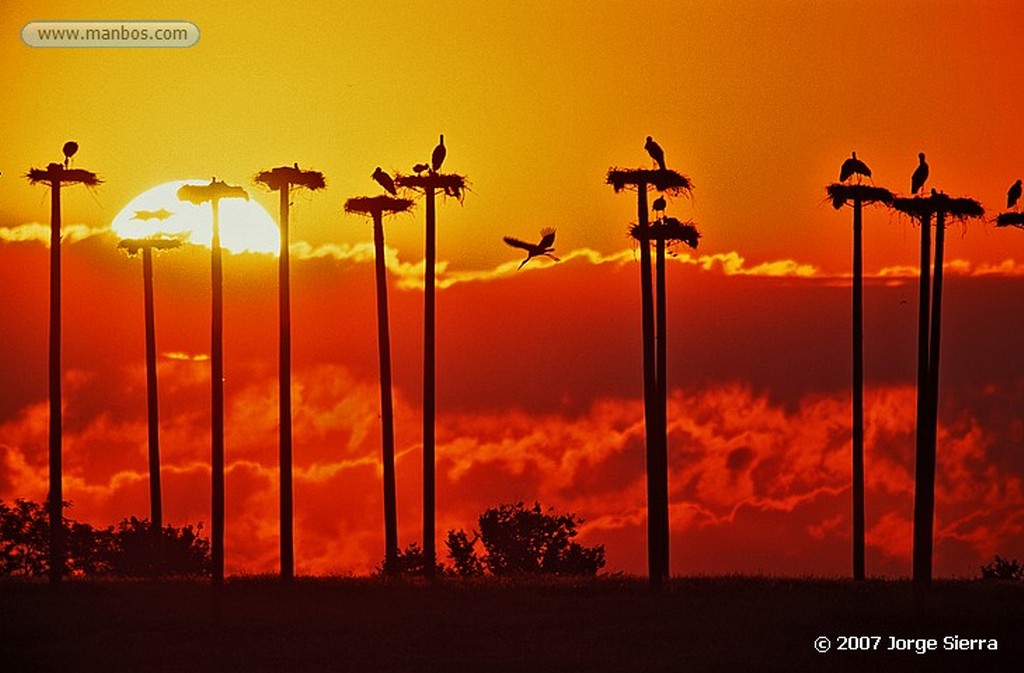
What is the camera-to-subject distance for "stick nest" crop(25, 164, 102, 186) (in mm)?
76938

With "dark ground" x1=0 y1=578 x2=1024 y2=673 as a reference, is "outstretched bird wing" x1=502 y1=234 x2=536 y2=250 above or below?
above

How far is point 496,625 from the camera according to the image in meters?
63.8

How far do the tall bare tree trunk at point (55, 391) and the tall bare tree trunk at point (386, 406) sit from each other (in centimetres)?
1177

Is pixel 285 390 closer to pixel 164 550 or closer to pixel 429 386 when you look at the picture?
pixel 429 386

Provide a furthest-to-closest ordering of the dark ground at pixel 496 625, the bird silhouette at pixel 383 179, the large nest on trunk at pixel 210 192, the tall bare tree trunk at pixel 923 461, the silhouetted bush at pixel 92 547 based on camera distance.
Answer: the silhouetted bush at pixel 92 547 → the bird silhouette at pixel 383 179 → the tall bare tree trunk at pixel 923 461 → the large nest on trunk at pixel 210 192 → the dark ground at pixel 496 625

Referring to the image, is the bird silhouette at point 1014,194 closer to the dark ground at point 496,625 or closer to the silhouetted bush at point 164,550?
the dark ground at point 496,625

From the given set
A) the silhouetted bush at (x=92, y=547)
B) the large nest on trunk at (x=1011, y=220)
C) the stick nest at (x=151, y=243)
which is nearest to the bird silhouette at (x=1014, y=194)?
the large nest on trunk at (x=1011, y=220)

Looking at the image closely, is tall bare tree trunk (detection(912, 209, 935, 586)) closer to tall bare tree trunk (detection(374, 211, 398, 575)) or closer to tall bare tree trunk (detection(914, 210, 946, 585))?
tall bare tree trunk (detection(914, 210, 946, 585))

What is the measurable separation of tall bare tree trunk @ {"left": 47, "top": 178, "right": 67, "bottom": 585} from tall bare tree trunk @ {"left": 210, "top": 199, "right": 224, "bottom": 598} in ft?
44.8

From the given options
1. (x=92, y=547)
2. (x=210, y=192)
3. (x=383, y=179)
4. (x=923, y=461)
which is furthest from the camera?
(x=92, y=547)

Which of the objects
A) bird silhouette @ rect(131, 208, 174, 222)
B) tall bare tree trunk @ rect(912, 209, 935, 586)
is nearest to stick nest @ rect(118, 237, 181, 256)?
bird silhouette @ rect(131, 208, 174, 222)

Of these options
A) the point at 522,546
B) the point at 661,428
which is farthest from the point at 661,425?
the point at 522,546

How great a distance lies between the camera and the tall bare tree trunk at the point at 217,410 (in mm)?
64375

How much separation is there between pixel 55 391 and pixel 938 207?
32.3 m
